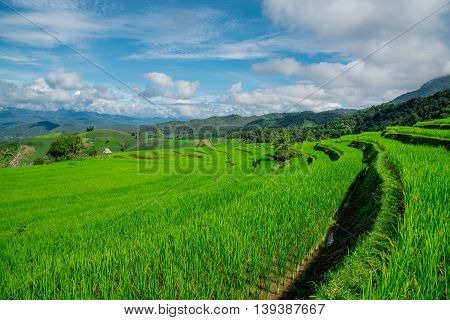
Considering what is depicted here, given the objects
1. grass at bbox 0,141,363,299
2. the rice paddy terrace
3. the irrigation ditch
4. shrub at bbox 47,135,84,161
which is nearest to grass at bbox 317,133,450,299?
the rice paddy terrace

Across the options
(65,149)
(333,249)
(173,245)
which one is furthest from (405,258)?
(65,149)

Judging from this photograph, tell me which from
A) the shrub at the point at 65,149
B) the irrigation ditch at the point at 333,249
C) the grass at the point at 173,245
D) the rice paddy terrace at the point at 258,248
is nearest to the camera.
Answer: the rice paddy terrace at the point at 258,248

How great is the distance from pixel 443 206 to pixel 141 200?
1030cm

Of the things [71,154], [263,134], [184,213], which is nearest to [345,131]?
[263,134]

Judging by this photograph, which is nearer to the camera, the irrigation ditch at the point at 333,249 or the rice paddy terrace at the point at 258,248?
the rice paddy terrace at the point at 258,248

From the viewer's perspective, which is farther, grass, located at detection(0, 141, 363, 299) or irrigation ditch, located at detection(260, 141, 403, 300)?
irrigation ditch, located at detection(260, 141, 403, 300)

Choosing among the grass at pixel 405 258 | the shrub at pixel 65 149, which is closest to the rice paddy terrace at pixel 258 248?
the grass at pixel 405 258

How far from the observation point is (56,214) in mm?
10133

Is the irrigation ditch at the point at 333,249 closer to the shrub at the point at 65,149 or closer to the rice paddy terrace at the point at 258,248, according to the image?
the rice paddy terrace at the point at 258,248

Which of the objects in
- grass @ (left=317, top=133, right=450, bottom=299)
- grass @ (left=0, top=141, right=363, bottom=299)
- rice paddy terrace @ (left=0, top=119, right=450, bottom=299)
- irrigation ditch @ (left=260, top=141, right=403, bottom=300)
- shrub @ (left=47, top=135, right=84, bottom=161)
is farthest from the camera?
shrub @ (left=47, top=135, right=84, bottom=161)

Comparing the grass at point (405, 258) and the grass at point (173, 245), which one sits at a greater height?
the grass at point (405, 258)

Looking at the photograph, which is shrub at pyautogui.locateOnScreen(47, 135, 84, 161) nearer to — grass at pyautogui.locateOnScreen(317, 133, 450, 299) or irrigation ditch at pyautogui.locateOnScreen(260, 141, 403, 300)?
irrigation ditch at pyautogui.locateOnScreen(260, 141, 403, 300)

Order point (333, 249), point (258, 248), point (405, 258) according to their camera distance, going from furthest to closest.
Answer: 1. point (333, 249)
2. point (258, 248)
3. point (405, 258)

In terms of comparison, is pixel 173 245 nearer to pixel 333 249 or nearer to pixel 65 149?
pixel 333 249
